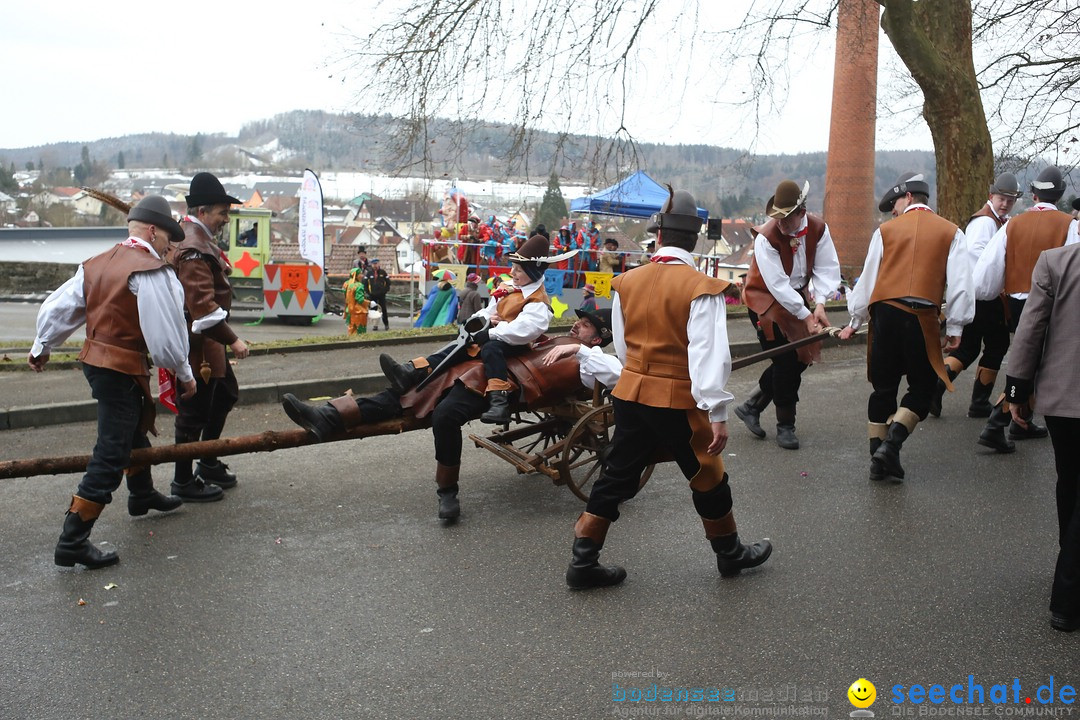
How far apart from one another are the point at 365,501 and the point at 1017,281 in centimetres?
529

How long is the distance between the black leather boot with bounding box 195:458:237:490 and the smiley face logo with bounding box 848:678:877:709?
4516 mm

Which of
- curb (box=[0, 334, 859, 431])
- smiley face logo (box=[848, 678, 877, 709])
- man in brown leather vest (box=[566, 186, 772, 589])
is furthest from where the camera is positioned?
curb (box=[0, 334, 859, 431])

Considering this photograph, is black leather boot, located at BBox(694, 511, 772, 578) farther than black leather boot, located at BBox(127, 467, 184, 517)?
No

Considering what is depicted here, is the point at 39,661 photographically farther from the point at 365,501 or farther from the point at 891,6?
the point at 891,6

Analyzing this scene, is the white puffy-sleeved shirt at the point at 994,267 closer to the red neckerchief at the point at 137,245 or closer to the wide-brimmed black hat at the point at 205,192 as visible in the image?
the wide-brimmed black hat at the point at 205,192

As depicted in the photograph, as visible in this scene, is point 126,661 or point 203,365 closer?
point 126,661

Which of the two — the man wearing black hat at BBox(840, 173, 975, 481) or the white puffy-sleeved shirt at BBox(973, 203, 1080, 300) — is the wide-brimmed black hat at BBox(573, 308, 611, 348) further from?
the white puffy-sleeved shirt at BBox(973, 203, 1080, 300)

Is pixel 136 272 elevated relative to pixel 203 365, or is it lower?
elevated

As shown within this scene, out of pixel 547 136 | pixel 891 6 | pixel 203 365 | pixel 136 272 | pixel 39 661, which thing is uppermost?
pixel 891 6

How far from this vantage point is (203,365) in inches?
249

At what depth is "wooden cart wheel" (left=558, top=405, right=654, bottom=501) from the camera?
5957 millimetres

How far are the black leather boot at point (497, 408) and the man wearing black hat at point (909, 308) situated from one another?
241 cm

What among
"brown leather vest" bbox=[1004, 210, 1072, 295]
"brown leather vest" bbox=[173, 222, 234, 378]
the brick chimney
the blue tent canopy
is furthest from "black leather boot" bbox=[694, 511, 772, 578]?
the brick chimney

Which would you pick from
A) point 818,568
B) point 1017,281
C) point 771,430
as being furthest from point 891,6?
point 818,568
